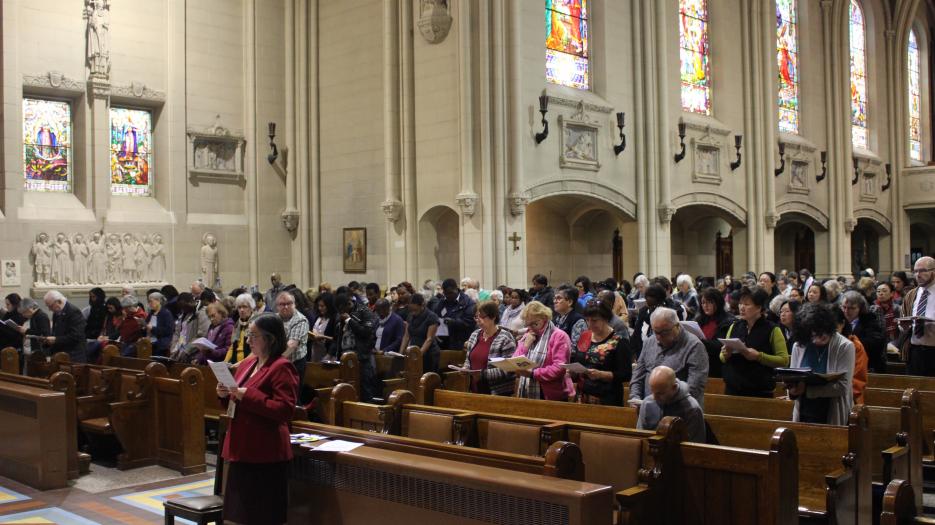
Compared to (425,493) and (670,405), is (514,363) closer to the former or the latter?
(670,405)

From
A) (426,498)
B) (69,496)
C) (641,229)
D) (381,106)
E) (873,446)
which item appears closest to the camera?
(426,498)

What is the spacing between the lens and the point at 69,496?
761 centimetres

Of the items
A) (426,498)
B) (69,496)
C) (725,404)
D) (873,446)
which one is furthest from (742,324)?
(69,496)

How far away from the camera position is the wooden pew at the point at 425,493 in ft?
12.9

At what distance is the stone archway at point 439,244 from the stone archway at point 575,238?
299 cm

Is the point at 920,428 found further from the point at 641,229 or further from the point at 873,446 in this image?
the point at 641,229

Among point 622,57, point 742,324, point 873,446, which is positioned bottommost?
point 873,446

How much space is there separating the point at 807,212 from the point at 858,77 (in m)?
6.58

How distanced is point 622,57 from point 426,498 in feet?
57.9

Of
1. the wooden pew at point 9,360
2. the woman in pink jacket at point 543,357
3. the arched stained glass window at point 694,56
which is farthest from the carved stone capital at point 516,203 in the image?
the woman in pink jacket at point 543,357

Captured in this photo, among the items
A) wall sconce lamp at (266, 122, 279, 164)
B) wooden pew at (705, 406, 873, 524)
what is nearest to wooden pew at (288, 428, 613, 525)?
wooden pew at (705, 406, 873, 524)

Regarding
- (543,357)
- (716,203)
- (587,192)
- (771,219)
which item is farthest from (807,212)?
(543,357)

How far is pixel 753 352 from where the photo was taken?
6609 millimetres

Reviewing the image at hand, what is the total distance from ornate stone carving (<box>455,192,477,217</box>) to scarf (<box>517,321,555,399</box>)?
979 cm
